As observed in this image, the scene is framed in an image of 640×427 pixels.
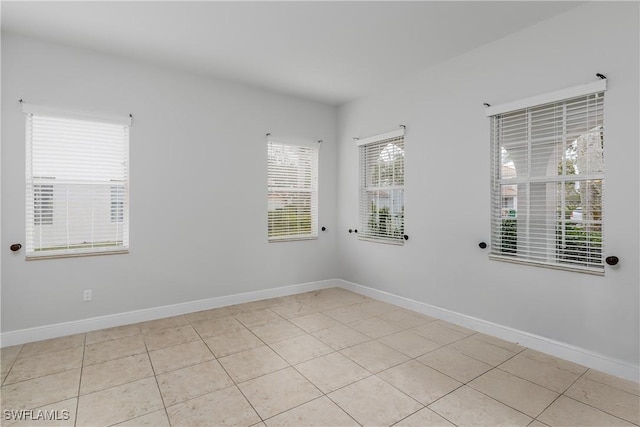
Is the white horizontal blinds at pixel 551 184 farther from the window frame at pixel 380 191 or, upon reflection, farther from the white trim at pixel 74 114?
the white trim at pixel 74 114

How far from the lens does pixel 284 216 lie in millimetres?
4695

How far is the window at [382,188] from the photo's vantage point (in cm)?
419

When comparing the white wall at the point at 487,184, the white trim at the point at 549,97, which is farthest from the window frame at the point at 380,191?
the white trim at the point at 549,97

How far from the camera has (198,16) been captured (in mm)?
2717

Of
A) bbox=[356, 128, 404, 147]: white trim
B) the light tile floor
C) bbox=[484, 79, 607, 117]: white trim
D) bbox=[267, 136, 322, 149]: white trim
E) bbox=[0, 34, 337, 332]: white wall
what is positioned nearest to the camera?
the light tile floor

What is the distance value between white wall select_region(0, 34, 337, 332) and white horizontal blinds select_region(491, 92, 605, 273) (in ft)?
8.31

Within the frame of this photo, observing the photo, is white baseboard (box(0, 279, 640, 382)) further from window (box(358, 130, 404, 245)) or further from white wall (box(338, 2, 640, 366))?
window (box(358, 130, 404, 245))

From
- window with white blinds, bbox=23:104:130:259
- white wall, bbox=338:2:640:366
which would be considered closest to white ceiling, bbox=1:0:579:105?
white wall, bbox=338:2:640:366

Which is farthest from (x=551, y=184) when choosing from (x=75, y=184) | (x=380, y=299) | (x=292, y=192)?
(x=75, y=184)

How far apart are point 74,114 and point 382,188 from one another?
3426 millimetres

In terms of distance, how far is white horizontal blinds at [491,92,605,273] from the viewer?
2.58 metres

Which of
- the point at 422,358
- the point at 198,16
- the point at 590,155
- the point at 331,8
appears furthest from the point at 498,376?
the point at 198,16

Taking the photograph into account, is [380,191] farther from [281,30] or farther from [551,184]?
[281,30]

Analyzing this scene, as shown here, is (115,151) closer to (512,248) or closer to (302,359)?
(302,359)
